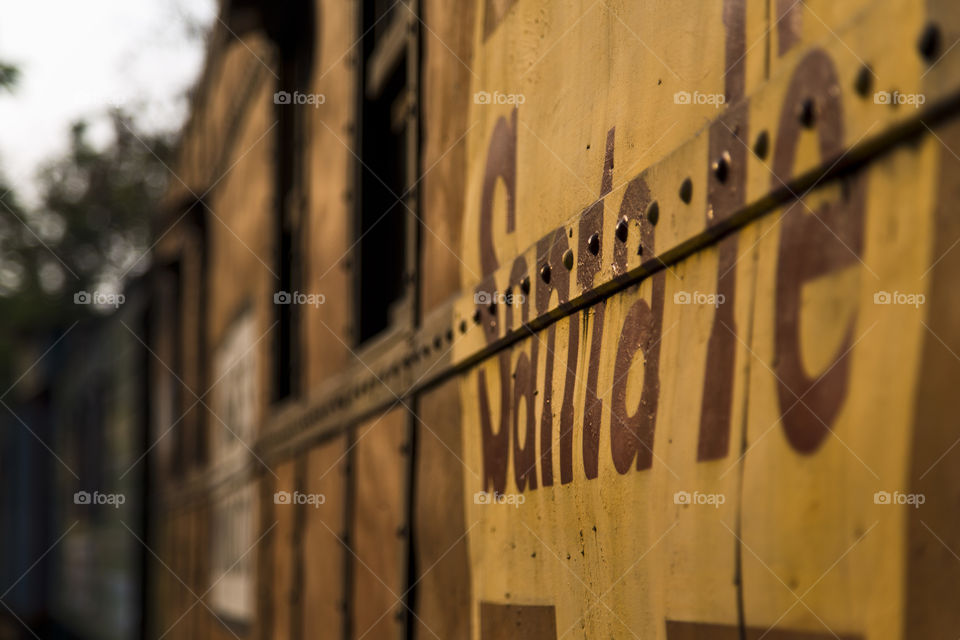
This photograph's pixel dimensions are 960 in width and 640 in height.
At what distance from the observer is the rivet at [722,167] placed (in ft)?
4.71

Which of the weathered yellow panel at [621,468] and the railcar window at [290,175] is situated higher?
the railcar window at [290,175]

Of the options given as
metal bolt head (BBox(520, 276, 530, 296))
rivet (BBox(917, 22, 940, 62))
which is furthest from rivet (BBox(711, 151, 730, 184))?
metal bolt head (BBox(520, 276, 530, 296))

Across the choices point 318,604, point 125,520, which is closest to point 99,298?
point 318,604

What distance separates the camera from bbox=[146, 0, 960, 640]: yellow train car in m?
1.11

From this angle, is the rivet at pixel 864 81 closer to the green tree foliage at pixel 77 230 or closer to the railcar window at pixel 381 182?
the railcar window at pixel 381 182

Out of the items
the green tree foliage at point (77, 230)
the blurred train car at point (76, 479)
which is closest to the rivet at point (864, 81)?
the blurred train car at point (76, 479)

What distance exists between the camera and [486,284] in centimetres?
246

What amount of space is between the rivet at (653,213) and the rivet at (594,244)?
0.21 m

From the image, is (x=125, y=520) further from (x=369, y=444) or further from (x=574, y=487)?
(x=574, y=487)

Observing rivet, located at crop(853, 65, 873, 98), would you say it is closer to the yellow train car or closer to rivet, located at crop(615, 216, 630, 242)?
the yellow train car

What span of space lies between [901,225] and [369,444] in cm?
279

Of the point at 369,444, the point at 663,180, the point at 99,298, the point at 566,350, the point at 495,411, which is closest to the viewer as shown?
the point at 663,180

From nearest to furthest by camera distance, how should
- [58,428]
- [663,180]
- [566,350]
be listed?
[663,180] → [566,350] → [58,428]

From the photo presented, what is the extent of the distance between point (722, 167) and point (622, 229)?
1.08 feet
